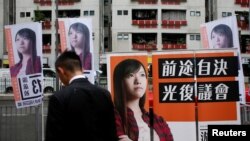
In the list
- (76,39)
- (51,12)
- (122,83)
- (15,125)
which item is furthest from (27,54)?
(51,12)

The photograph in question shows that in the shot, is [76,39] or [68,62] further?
[76,39]

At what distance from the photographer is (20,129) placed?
11.4 m

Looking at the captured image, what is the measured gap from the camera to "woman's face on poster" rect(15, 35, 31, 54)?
433 inches

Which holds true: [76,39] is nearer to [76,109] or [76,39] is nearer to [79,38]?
[79,38]

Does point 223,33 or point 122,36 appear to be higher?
point 122,36

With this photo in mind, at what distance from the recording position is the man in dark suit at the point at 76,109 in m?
3.99

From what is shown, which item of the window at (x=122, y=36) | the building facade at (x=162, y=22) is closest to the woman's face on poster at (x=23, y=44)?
the building facade at (x=162, y=22)

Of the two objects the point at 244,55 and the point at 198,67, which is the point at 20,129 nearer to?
the point at 198,67

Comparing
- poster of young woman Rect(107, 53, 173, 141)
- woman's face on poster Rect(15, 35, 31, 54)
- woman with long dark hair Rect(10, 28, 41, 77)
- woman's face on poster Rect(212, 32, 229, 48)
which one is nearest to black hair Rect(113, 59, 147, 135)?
poster of young woman Rect(107, 53, 173, 141)

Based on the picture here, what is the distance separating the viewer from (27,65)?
1100 cm

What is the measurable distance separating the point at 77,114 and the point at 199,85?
4219 mm

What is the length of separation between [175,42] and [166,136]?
160ft

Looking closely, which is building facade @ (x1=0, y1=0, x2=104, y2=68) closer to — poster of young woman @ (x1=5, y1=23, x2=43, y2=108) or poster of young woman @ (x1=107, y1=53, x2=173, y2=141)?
poster of young woman @ (x1=5, y1=23, x2=43, y2=108)

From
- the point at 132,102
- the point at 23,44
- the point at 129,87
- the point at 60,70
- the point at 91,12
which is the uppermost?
the point at 91,12
